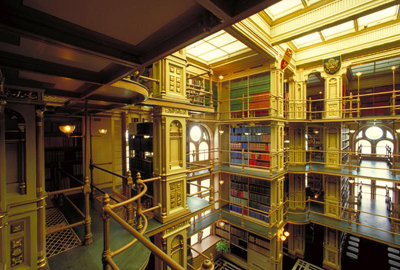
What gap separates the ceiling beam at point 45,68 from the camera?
1.68 metres

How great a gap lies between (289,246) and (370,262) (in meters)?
3.43

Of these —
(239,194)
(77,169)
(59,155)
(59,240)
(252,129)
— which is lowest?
(239,194)

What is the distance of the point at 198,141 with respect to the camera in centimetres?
950

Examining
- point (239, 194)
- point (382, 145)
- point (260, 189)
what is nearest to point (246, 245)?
point (239, 194)

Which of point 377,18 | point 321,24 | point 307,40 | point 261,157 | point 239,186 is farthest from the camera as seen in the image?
point 239,186

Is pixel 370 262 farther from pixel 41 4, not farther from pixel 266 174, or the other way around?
pixel 41 4

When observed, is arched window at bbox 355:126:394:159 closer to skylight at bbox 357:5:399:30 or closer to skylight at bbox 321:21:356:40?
skylight at bbox 321:21:356:40

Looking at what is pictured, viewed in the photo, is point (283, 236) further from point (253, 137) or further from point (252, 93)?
point (252, 93)

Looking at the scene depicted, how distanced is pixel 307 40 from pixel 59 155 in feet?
34.5

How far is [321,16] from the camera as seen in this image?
5641mm

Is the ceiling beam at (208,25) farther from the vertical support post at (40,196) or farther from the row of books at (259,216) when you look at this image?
the row of books at (259,216)

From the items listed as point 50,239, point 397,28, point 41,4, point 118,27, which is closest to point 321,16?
point 397,28

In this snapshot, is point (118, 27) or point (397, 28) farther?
point (397, 28)

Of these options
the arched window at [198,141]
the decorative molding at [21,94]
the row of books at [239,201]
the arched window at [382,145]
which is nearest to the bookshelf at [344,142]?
the arched window at [382,145]
